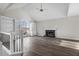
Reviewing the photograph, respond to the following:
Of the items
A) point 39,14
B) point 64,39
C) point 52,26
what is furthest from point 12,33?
point 64,39

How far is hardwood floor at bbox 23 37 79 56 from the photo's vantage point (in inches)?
67.1

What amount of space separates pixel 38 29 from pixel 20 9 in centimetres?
52

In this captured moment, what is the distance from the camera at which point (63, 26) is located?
1.73 meters

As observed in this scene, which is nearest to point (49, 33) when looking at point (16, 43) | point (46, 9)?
point (46, 9)

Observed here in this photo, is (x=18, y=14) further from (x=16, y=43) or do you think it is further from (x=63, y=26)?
(x=63, y=26)

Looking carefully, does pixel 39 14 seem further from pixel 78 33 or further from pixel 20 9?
pixel 78 33

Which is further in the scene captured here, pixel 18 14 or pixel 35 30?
pixel 35 30

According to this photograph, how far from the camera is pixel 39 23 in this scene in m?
1.77

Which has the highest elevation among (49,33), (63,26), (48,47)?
(63,26)

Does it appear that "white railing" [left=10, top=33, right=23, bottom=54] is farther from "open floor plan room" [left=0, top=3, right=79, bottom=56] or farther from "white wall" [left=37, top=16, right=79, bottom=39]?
"white wall" [left=37, top=16, right=79, bottom=39]

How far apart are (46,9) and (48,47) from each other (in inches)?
28.7

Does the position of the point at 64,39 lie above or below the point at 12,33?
below

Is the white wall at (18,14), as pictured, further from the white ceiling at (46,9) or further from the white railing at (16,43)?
the white railing at (16,43)

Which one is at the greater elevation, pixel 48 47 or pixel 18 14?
pixel 18 14
